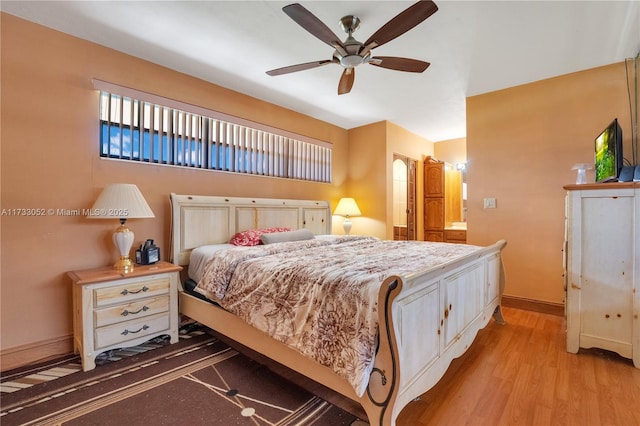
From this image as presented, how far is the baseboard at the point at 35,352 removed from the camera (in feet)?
6.77

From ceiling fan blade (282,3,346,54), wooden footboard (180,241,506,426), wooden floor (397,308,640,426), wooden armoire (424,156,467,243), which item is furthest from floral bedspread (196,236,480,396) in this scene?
wooden armoire (424,156,467,243)

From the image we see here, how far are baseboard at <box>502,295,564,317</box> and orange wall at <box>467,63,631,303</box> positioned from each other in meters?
0.06

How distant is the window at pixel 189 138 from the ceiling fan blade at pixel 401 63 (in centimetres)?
186

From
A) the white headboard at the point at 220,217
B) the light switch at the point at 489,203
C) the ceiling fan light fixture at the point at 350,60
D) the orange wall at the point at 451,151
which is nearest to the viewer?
the ceiling fan light fixture at the point at 350,60

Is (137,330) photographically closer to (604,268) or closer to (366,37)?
(366,37)

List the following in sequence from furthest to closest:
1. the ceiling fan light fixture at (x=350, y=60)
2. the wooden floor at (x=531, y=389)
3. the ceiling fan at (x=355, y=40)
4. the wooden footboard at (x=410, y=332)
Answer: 1. the ceiling fan light fixture at (x=350, y=60)
2. the ceiling fan at (x=355, y=40)
3. the wooden floor at (x=531, y=389)
4. the wooden footboard at (x=410, y=332)

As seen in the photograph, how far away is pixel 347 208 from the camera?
4.59m

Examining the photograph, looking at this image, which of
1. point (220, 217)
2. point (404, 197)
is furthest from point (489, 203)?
Result: point (220, 217)

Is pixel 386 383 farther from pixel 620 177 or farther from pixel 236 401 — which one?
pixel 620 177

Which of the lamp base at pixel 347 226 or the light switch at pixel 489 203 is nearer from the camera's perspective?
the light switch at pixel 489 203

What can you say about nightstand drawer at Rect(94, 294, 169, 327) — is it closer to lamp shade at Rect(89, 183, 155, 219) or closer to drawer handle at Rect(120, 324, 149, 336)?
drawer handle at Rect(120, 324, 149, 336)

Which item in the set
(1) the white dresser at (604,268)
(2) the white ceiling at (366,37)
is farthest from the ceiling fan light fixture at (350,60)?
(1) the white dresser at (604,268)

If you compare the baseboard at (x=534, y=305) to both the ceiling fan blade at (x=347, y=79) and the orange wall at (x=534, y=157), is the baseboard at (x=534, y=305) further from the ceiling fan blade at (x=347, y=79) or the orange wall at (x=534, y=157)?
the ceiling fan blade at (x=347, y=79)

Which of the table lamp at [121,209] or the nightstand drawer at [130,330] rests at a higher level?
the table lamp at [121,209]
